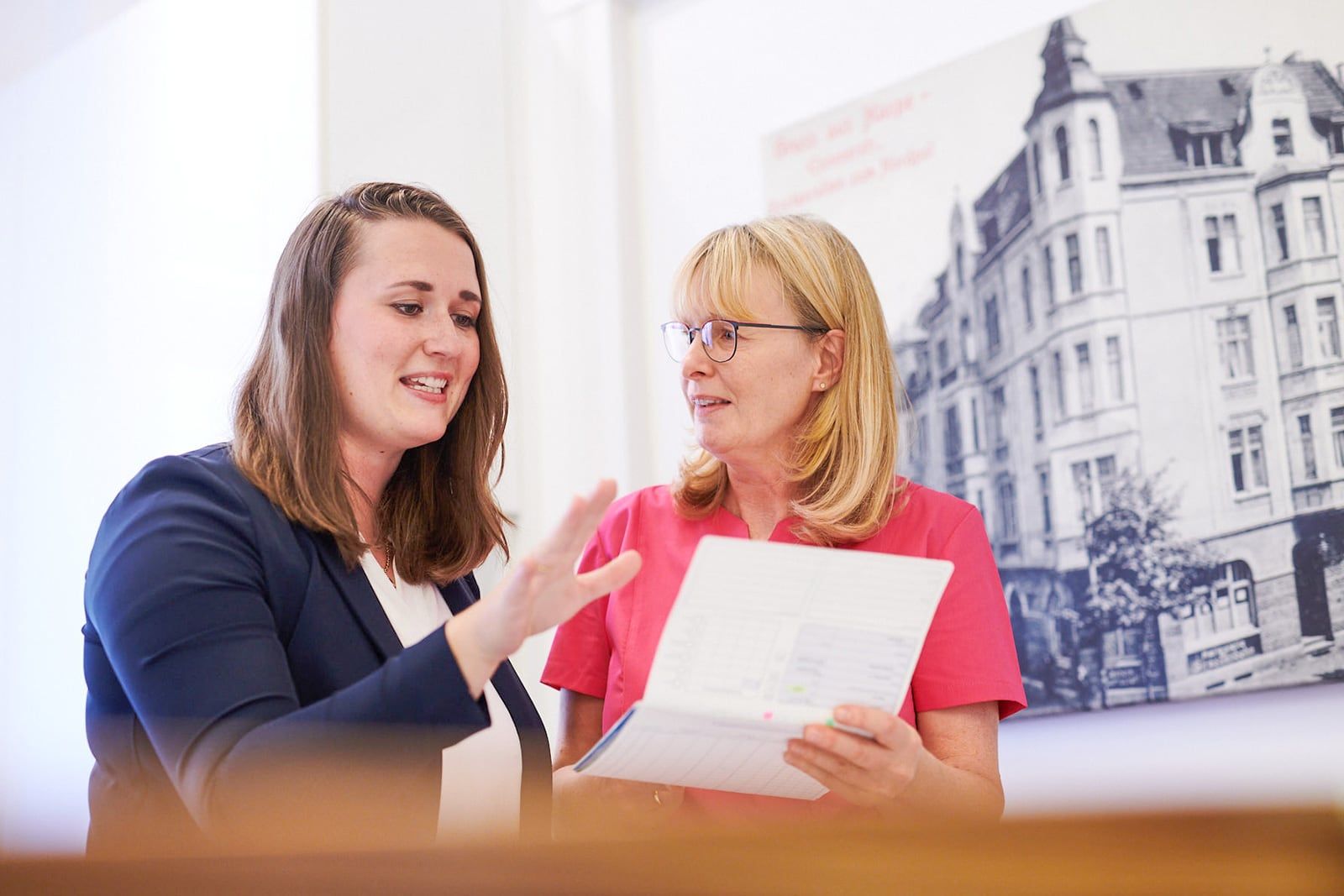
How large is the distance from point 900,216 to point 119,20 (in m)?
1.66

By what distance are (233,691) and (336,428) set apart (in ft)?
1.45

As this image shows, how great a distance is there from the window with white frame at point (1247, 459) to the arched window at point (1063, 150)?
0.58 m

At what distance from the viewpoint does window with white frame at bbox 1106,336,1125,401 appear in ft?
7.73

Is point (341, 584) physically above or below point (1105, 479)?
below

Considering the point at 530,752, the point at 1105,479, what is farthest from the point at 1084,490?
the point at 530,752

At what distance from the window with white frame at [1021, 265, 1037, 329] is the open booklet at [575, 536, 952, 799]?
1425 millimetres

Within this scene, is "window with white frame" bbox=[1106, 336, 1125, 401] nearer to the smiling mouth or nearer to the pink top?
the pink top

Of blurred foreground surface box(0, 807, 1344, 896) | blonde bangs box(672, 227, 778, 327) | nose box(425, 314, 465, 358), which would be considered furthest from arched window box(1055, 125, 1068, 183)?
blurred foreground surface box(0, 807, 1344, 896)

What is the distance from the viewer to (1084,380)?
240 cm

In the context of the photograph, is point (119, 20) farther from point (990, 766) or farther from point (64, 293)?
point (990, 766)

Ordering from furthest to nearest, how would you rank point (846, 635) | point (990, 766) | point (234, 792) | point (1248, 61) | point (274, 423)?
point (1248, 61) < point (990, 766) < point (274, 423) < point (846, 635) < point (234, 792)

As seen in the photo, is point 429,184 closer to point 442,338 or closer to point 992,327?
point 992,327

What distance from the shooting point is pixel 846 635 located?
1.17 meters

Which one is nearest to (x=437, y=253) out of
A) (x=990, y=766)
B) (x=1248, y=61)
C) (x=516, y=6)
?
(x=990, y=766)
